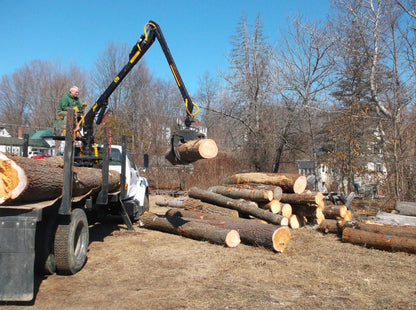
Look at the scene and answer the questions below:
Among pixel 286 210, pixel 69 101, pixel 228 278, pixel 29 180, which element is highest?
pixel 69 101

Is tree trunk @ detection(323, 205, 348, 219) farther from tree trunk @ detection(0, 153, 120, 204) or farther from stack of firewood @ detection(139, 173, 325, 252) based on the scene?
tree trunk @ detection(0, 153, 120, 204)

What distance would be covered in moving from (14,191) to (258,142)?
1646 cm

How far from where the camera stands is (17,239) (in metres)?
4.22

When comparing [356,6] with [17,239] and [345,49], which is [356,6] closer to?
[345,49]

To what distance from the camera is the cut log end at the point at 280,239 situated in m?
7.08

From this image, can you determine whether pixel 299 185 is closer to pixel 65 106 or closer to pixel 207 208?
pixel 207 208

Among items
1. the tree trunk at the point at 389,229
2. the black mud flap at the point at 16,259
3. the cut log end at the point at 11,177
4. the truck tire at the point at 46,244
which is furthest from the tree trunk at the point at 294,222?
the cut log end at the point at 11,177

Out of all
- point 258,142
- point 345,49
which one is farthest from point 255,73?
point 345,49

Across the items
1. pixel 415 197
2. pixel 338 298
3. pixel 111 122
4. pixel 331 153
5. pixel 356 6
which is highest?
pixel 356 6

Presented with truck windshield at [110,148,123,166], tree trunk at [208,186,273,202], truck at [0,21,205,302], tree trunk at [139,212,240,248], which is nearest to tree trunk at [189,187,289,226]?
tree trunk at [208,186,273,202]

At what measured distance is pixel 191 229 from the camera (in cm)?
813

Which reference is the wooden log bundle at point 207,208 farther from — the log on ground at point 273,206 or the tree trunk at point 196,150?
the tree trunk at point 196,150

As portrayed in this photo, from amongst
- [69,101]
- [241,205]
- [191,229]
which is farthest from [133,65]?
[241,205]

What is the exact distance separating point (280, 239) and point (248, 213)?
2.50 meters
